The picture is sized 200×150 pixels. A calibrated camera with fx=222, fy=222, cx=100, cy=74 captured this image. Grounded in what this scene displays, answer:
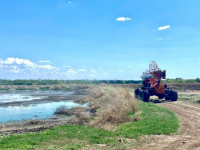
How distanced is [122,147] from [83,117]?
28.1 feet

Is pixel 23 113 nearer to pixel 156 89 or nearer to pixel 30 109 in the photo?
pixel 30 109

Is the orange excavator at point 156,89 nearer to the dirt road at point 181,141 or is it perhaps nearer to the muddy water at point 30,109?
the muddy water at point 30,109

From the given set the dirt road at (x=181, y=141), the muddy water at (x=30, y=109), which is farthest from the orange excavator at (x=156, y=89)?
the dirt road at (x=181, y=141)

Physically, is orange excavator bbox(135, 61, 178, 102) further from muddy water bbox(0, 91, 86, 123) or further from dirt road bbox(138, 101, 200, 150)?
dirt road bbox(138, 101, 200, 150)

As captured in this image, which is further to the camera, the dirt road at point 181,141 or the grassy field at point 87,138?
the grassy field at point 87,138

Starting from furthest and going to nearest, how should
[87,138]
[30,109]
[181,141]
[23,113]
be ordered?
1. [30,109]
2. [23,113]
3. [87,138]
4. [181,141]

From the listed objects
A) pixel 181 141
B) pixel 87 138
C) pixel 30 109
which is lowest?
pixel 30 109

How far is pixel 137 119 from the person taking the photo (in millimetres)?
14953

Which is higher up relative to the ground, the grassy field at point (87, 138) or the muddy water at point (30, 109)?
the grassy field at point (87, 138)

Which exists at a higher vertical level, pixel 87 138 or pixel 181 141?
pixel 181 141

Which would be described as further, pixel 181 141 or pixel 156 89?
pixel 156 89

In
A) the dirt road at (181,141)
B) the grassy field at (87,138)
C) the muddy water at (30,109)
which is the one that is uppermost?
the dirt road at (181,141)

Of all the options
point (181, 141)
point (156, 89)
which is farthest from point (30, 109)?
point (181, 141)

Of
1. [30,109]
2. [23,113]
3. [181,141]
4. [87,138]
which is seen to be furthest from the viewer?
[30,109]
